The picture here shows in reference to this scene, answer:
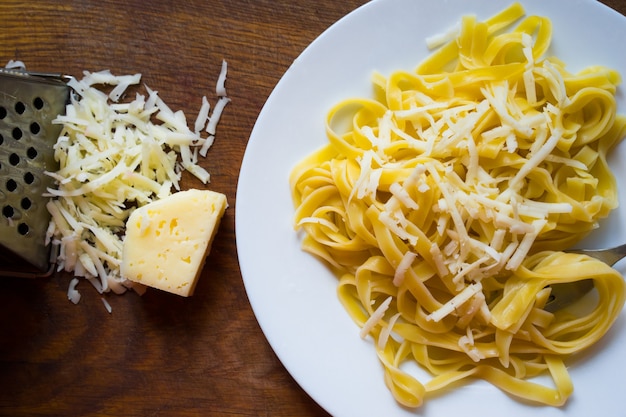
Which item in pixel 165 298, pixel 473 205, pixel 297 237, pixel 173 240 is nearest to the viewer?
pixel 473 205

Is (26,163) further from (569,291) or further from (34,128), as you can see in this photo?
(569,291)

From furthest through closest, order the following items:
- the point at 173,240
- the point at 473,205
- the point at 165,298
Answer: the point at 165,298, the point at 173,240, the point at 473,205

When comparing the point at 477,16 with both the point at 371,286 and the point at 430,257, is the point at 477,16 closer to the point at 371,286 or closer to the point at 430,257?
the point at 430,257

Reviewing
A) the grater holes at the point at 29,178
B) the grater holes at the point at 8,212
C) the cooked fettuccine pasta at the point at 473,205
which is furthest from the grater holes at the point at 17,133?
the cooked fettuccine pasta at the point at 473,205

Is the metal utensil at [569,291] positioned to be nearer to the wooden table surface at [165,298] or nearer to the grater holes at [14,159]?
the wooden table surface at [165,298]

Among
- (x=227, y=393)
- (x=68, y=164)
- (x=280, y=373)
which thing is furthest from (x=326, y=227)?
(x=68, y=164)

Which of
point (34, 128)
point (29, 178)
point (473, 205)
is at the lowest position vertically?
point (29, 178)

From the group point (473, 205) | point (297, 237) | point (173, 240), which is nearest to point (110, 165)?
point (173, 240)
